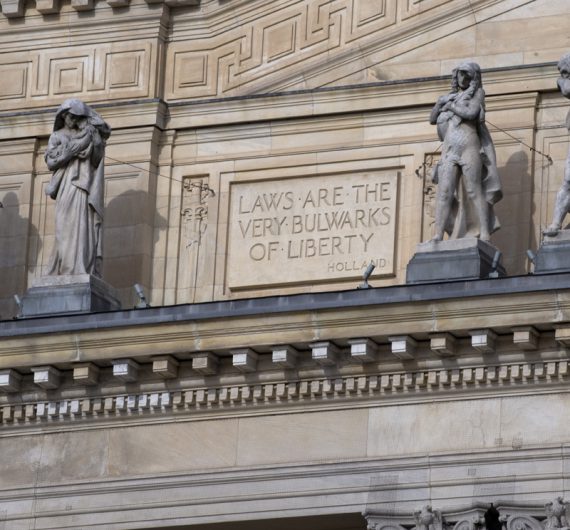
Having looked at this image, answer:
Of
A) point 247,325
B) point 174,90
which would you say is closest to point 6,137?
point 174,90

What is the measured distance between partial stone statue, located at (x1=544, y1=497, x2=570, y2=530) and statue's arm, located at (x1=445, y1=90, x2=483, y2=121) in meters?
4.38

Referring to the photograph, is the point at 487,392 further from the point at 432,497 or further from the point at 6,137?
the point at 6,137

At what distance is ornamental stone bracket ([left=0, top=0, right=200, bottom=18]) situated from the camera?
45188 mm

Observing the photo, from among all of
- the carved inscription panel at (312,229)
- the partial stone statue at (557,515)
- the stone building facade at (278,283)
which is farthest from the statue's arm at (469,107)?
the partial stone statue at (557,515)

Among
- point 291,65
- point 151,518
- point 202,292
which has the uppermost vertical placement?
point 291,65

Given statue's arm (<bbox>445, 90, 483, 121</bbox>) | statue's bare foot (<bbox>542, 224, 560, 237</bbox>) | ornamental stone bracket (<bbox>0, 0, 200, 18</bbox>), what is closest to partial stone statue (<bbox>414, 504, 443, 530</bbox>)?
statue's bare foot (<bbox>542, 224, 560, 237</bbox>)

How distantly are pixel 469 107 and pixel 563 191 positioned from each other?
4.67 feet

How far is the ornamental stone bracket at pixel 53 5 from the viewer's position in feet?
148

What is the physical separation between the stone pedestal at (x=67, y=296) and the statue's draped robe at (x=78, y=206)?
5.8 inches

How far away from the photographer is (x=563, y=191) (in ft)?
134

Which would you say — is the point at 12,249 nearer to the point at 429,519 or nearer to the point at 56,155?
the point at 56,155

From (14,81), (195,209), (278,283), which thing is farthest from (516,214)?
(14,81)

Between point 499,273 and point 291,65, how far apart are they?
4.80 m

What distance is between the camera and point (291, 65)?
4444cm
